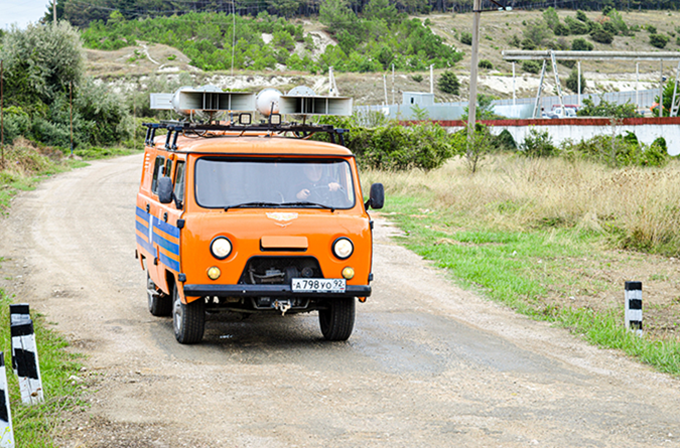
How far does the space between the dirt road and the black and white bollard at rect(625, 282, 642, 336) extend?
676 mm

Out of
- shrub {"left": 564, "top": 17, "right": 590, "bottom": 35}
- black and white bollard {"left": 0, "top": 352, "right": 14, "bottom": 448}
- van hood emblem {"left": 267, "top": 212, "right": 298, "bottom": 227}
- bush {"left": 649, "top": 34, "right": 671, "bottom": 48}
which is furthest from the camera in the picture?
shrub {"left": 564, "top": 17, "right": 590, "bottom": 35}

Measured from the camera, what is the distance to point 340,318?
7.80m

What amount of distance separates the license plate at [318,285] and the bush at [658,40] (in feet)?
505

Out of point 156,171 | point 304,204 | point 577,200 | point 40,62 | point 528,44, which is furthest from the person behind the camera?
point 528,44

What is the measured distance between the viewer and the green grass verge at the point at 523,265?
8.24m

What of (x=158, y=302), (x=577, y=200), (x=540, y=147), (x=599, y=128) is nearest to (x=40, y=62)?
(x=540, y=147)

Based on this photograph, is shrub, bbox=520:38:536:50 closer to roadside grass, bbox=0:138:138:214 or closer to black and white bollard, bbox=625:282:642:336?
roadside grass, bbox=0:138:138:214

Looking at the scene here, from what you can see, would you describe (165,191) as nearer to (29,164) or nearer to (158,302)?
(158,302)

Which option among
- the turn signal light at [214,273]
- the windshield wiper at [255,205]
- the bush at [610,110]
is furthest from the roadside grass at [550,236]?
the bush at [610,110]

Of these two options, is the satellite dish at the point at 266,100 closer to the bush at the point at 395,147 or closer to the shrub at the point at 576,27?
the bush at the point at 395,147

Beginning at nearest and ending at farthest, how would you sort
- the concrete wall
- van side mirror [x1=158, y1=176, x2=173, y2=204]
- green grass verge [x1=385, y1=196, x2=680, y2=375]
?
1. van side mirror [x1=158, y1=176, x2=173, y2=204]
2. green grass verge [x1=385, y1=196, x2=680, y2=375]
3. the concrete wall

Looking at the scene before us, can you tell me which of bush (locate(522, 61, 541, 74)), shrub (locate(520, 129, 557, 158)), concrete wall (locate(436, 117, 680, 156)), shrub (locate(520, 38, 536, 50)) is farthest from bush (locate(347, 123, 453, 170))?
shrub (locate(520, 38, 536, 50))

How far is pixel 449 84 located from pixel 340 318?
10172cm

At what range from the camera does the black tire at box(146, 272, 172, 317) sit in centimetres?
893
